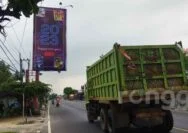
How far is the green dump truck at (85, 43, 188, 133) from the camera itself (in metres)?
14.8

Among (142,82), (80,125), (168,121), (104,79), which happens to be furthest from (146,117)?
(80,125)

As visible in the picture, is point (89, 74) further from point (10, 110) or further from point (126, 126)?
point (10, 110)

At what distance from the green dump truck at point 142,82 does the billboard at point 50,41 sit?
26.6 m

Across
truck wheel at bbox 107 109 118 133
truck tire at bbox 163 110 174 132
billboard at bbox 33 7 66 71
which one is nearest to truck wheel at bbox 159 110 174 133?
truck tire at bbox 163 110 174 132

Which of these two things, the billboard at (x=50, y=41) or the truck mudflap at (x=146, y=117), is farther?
the billboard at (x=50, y=41)

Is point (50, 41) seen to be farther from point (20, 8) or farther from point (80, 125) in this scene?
point (20, 8)

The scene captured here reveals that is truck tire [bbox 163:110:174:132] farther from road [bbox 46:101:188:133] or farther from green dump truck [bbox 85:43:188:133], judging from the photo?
road [bbox 46:101:188:133]

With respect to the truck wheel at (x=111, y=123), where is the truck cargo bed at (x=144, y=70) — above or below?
above

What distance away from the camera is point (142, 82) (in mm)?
15039

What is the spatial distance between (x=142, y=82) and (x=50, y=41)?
96.0ft

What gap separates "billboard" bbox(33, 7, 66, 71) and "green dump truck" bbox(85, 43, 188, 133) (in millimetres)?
26591

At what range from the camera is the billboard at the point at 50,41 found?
42312 millimetres

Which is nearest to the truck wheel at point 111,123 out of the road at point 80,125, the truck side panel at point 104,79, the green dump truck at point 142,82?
the green dump truck at point 142,82

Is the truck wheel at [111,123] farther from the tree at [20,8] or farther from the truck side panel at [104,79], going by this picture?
the tree at [20,8]
